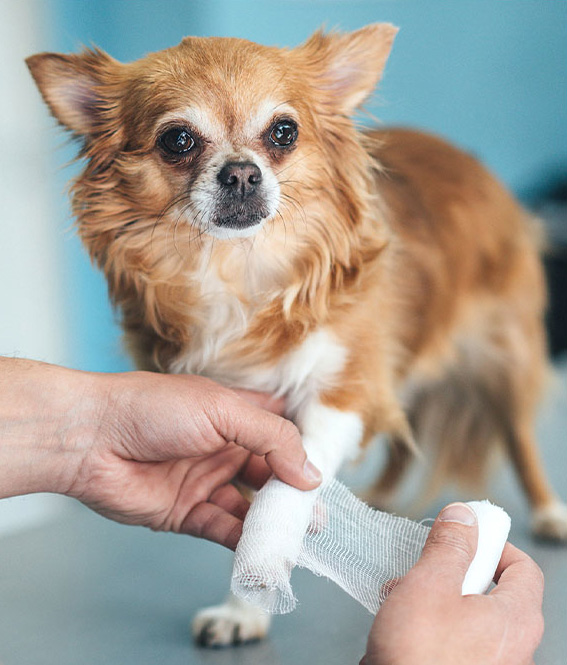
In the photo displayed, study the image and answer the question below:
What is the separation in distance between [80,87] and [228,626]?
67 cm

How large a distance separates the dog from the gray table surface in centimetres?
5

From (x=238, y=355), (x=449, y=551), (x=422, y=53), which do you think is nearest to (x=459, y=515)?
(x=449, y=551)

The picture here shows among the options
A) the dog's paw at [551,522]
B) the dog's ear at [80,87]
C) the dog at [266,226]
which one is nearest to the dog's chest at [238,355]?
the dog at [266,226]

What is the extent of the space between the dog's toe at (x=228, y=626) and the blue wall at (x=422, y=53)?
36 cm

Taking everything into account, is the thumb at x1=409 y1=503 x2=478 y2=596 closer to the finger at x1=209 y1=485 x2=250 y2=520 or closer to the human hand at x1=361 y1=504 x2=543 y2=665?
the human hand at x1=361 y1=504 x2=543 y2=665

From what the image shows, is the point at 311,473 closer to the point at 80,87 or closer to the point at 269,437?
the point at 269,437

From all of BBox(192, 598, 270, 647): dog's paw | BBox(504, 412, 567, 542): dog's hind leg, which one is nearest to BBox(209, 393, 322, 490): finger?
BBox(192, 598, 270, 647): dog's paw

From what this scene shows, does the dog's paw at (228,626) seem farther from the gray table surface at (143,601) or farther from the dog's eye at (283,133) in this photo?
the dog's eye at (283,133)

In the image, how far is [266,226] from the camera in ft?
2.84

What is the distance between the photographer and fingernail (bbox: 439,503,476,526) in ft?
2.30

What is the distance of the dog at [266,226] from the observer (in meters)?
0.75

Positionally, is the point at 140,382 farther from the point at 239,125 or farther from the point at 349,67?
the point at 349,67

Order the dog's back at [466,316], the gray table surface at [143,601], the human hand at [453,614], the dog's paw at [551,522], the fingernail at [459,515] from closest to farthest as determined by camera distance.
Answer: the human hand at [453,614]
the fingernail at [459,515]
the gray table surface at [143,601]
the dog's paw at [551,522]
the dog's back at [466,316]

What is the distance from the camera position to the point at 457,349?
4.19ft
